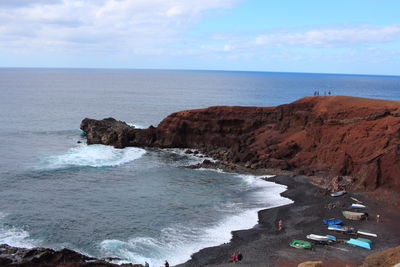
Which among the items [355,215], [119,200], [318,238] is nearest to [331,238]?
[318,238]

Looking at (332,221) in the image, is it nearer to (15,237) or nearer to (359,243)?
(359,243)

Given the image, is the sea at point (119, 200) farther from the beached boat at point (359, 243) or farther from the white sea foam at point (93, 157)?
the beached boat at point (359, 243)

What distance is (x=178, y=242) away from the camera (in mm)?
32375

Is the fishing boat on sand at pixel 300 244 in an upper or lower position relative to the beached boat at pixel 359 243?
lower

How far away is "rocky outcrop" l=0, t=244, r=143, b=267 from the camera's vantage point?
2538cm

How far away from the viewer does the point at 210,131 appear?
6938 cm

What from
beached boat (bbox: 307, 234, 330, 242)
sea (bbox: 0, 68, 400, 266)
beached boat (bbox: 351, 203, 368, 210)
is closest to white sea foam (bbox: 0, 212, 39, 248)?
sea (bbox: 0, 68, 400, 266)

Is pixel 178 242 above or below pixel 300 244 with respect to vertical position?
below

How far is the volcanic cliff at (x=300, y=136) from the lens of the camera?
47625 millimetres

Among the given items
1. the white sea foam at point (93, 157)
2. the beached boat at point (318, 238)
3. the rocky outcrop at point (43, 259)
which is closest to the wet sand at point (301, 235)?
the beached boat at point (318, 238)

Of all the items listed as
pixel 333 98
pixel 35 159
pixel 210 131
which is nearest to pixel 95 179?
pixel 35 159

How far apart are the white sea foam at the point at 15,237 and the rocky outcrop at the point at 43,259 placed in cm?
191

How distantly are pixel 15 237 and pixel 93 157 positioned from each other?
94.6 ft

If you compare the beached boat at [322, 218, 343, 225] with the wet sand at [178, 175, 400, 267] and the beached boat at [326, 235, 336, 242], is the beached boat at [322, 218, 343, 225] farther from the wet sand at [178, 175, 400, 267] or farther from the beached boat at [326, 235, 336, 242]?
the beached boat at [326, 235, 336, 242]
